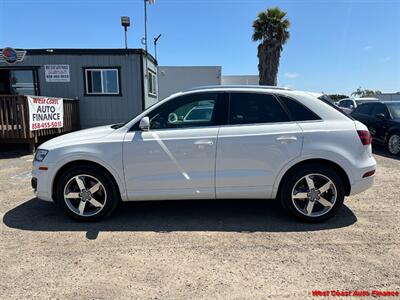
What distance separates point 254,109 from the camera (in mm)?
3959

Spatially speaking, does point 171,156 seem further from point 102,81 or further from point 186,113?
point 102,81

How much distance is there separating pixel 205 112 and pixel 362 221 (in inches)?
99.6

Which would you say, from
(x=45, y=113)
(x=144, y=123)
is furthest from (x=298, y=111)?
(x=45, y=113)

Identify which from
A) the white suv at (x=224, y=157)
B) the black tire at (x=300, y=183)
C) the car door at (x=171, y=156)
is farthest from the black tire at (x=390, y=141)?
the car door at (x=171, y=156)

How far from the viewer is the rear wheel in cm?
864

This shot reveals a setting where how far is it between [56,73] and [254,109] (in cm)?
1066

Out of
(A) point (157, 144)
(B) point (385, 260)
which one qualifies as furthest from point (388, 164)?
(A) point (157, 144)

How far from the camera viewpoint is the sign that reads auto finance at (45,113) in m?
8.93

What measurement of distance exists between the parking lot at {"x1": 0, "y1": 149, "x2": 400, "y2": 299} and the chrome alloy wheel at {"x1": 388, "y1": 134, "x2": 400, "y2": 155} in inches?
186

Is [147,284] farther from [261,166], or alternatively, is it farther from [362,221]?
[362,221]

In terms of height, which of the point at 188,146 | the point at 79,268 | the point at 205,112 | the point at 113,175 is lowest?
the point at 79,268

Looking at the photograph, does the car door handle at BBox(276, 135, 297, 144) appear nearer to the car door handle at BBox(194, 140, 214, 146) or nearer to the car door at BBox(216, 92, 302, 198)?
the car door at BBox(216, 92, 302, 198)

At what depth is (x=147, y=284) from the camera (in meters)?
2.72

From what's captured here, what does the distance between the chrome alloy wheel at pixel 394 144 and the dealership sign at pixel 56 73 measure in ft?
38.0
